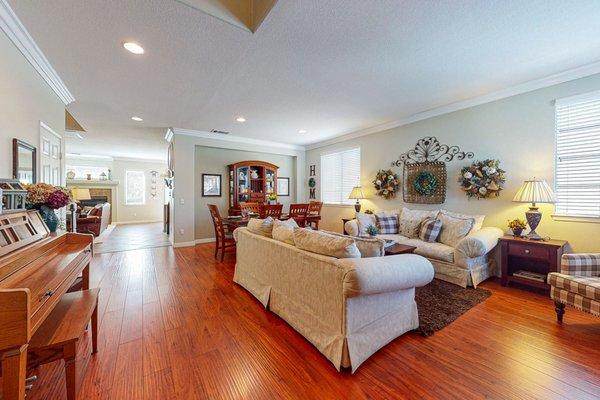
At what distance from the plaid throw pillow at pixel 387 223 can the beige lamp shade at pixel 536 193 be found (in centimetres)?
170

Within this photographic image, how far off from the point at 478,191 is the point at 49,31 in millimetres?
5397

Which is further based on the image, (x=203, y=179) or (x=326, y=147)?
(x=326, y=147)

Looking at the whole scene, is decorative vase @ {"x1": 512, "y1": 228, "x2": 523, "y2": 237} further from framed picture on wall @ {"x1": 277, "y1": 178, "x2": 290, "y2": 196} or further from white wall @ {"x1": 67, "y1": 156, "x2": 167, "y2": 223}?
white wall @ {"x1": 67, "y1": 156, "x2": 167, "y2": 223}

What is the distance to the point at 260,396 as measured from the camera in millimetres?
1489

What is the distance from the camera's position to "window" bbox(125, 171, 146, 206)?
9.60 meters

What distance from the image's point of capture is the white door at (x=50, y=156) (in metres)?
2.96

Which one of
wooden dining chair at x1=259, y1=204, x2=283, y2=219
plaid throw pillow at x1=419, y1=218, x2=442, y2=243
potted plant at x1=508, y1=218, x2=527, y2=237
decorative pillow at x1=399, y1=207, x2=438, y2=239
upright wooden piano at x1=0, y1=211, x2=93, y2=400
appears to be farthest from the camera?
wooden dining chair at x1=259, y1=204, x2=283, y2=219

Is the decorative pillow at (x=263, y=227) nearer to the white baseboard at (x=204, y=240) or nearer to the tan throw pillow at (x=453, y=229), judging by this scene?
the tan throw pillow at (x=453, y=229)

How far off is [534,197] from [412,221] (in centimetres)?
155

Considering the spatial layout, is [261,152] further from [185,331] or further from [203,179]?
[185,331]

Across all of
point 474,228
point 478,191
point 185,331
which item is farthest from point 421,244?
point 185,331

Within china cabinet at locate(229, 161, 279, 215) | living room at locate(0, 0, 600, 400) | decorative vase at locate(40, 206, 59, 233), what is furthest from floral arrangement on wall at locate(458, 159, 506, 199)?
decorative vase at locate(40, 206, 59, 233)

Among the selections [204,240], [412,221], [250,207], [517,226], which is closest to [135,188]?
[204,240]

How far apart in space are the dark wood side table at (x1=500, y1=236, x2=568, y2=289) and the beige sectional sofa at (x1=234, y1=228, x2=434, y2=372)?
197 cm
